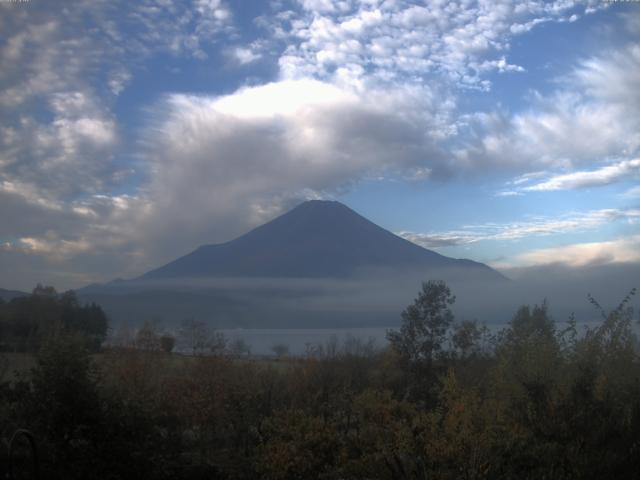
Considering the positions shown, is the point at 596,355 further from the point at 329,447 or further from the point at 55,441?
the point at 55,441

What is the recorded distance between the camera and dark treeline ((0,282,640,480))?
28.5 feet

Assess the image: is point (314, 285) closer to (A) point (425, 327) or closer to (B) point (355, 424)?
(A) point (425, 327)

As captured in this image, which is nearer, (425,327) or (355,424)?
(355,424)

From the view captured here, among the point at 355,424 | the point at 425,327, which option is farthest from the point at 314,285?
the point at 355,424

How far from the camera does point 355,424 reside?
12273 millimetres

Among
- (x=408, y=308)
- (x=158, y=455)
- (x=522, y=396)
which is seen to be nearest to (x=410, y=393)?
(x=408, y=308)

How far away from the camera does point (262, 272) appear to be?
178 metres

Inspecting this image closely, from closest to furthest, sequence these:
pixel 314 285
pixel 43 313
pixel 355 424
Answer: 1. pixel 355 424
2. pixel 43 313
3. pixel 314 285

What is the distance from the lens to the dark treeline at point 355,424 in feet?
28.5

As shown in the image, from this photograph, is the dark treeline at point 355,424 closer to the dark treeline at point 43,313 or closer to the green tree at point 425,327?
the green tree at point 425,327

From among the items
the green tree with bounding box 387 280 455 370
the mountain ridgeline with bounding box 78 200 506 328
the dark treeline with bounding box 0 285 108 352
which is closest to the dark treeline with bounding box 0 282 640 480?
the green tree with bounding box 387 280 455 370

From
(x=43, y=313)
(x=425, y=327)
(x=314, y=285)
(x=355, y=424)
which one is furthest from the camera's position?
(x=314, y=285)

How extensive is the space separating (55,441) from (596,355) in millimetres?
11208

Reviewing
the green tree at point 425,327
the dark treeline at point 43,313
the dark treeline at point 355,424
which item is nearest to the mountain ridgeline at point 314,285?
the dark treeline at point 43,313
